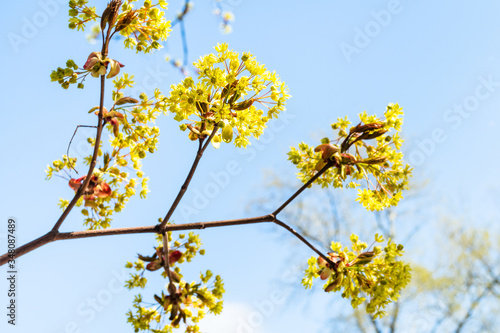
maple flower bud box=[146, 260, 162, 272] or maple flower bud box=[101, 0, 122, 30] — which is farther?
maple flower bud box=[146, 260, 162, 272]

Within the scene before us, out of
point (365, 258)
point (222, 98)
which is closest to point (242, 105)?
point (222, 98)

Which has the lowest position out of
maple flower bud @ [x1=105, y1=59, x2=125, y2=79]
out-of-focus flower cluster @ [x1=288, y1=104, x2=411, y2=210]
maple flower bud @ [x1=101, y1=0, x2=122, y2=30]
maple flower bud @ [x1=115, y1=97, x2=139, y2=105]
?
out-of-focus flower cluster @ [x1=288, y1=104, x2=411, y2=210]

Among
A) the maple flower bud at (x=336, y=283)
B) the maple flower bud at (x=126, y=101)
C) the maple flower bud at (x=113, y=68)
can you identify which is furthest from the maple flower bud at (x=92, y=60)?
the maple flower bud at (x=336, y=283)

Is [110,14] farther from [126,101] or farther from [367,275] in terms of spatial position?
[367,275]

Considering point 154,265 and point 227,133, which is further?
point 154,265

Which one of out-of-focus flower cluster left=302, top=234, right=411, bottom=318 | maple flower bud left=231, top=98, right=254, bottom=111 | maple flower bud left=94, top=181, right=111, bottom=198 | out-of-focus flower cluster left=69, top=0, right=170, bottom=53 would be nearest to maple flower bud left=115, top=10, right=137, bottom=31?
out-of-focus flower cluster left=69, top=0, right=170, bottom=53

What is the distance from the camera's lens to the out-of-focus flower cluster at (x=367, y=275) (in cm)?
149

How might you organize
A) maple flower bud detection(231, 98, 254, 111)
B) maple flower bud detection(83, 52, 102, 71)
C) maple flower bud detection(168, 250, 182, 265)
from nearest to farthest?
maple flower bud detection(83, 52, 102, 71), maple flower bud detection(231, 98, 254, 111), maple flower bud detection(168, 250, 182, 265)

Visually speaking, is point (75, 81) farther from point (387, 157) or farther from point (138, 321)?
point (387, 157)

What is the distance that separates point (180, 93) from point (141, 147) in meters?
0.34

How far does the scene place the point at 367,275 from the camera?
1.52 metres

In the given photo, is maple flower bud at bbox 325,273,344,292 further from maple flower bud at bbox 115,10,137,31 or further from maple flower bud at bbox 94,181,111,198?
maple flower bud at bbox 115,10,137,31

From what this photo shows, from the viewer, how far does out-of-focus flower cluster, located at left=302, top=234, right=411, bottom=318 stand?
1491 mm

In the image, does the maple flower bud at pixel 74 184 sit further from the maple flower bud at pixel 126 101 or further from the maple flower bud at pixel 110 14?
the maple flower bud at pixel 110 14
